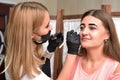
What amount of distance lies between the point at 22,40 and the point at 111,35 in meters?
0.63

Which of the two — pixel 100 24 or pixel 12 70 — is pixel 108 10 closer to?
pixel 100 24

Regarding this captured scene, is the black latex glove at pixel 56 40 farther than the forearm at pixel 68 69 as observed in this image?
Yes

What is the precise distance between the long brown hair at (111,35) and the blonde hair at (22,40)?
0.43 m

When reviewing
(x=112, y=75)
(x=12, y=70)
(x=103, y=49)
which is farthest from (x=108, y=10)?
(x=12, y=70)

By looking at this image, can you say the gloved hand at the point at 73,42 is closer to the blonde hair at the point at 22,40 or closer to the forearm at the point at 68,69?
the forearm at the point at 68,69

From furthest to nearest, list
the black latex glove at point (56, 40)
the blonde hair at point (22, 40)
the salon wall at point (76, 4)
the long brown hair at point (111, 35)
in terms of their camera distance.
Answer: the salon wall at point (76, 4)
the black latex glove at point (56, 40)
the long brown hair at point (111, 35)
the blonde hair at point (22, 40)

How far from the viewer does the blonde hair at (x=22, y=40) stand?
1225 mm

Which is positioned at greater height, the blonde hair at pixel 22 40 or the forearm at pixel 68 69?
the blonde hair at pixel 22 40

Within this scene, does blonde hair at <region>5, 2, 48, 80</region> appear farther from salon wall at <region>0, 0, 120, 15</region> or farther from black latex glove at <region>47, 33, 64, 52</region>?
salon wall at <region>0, 0, 120, 15</region>

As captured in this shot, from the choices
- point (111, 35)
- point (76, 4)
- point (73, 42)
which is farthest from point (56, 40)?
point (76, 4)

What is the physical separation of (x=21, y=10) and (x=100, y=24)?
54cm

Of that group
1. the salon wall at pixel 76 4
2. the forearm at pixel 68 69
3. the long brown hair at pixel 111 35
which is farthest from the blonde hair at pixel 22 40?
the salon wall at pixel 76 4

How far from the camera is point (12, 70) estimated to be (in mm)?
1261

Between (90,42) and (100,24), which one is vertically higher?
(100,24)
